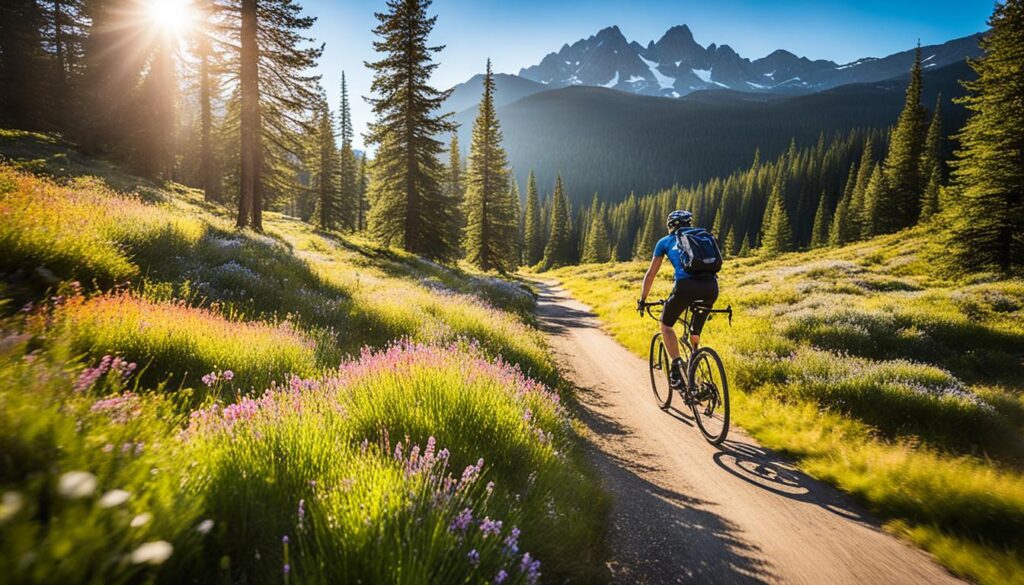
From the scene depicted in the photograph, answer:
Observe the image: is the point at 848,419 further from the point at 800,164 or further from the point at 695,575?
the point at 800,164

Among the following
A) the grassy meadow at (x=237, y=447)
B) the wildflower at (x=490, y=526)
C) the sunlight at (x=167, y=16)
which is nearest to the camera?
the grassy meadow at (x=237, y=447)

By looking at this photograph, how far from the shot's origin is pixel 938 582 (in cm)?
337

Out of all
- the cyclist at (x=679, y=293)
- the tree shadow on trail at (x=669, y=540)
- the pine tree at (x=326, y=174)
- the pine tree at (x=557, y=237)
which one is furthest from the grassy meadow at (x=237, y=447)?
the pine tree at (x=557, y=237)

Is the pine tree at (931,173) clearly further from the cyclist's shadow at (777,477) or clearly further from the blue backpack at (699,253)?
the cyclist's shadow at (777,477)

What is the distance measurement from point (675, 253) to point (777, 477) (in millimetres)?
3521

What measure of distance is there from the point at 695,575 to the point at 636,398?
4994mm

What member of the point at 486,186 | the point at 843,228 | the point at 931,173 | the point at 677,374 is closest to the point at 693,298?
the point at 677,374

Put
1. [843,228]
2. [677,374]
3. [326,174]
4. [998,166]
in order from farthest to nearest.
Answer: [843,228] → [326,174] → [998,166] → [677,374]

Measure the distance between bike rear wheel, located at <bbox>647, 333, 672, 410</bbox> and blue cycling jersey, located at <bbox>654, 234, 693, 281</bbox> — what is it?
1.57 meters

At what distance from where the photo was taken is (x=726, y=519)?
4.14m

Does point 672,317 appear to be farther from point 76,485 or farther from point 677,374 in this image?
point 76,485

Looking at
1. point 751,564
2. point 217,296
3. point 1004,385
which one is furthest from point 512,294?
point 751,564

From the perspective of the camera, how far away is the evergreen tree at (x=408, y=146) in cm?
2600

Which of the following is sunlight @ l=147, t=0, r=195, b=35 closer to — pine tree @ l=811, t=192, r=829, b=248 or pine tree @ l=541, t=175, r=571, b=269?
pine tree @ l=541, t=175, r=571, b=269
